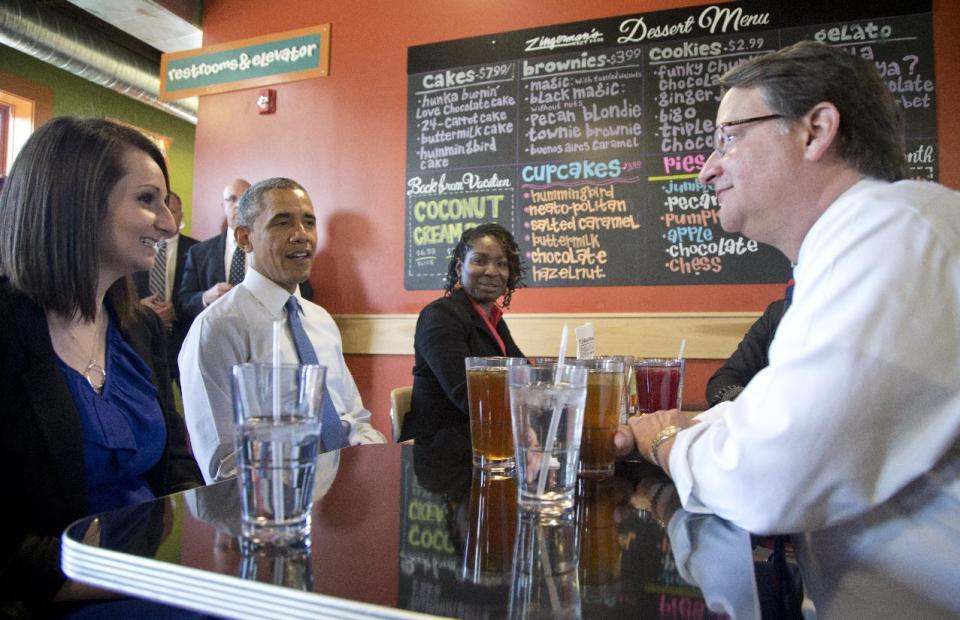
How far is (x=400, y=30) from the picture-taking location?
13.1 ft

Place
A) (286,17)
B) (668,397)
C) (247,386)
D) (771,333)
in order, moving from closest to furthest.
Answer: (247,386), (668,397), (771,333), (286,17)

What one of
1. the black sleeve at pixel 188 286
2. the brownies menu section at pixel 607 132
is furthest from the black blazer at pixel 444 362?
the black sleeve at pixel 188 286

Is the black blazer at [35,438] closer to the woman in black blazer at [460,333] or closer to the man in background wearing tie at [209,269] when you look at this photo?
the woman in black blazer at [460,333]

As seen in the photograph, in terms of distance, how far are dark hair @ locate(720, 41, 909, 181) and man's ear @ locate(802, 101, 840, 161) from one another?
13mm

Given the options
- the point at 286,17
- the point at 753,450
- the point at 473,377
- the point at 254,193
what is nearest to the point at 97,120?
the point at 254,193

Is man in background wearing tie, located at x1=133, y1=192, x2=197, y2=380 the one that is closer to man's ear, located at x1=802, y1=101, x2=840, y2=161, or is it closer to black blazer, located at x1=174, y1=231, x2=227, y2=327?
black blazer, located at x1=174, y1=231, x2=227, y2=327

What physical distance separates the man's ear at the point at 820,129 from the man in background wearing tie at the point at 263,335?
3.55 feet

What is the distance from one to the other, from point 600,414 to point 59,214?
3.66 feet

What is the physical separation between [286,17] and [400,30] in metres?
0.82

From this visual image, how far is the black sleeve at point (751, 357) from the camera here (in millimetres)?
2434

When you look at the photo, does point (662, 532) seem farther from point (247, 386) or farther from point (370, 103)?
point (370, 103)

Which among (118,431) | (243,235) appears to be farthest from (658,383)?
(243,235)

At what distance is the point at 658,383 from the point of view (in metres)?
1.33

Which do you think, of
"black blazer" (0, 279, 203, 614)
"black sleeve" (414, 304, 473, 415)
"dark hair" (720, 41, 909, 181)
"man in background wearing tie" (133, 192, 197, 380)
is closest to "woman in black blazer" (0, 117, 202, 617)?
"black blazer" (0, 279, 203, 614)
